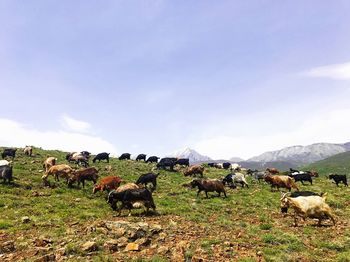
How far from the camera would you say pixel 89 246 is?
13703mm

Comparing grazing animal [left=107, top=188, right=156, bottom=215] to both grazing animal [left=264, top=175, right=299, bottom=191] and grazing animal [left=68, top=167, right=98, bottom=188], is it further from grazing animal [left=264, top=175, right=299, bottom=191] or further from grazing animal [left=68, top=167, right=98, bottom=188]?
grazing animal [left=264, top=175, right=299, bottom=191]

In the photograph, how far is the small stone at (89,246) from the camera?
44.7 ft

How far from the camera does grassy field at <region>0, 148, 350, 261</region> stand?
1370 centimetres

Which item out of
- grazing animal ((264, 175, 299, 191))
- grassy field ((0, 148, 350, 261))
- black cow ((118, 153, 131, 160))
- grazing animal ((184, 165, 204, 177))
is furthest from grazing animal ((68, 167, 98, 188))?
black cow ((118, 153, 131, 160))

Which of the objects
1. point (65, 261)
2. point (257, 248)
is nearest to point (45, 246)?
point (65, 261)

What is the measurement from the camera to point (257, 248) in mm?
14703

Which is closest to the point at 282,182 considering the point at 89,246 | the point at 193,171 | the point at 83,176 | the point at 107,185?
the point at 193,171

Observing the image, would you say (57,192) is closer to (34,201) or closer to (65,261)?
(34,201)

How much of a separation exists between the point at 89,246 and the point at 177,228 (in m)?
4.93

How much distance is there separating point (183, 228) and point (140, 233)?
2.72 metres

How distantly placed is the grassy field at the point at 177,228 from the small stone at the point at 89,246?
0.16 meters

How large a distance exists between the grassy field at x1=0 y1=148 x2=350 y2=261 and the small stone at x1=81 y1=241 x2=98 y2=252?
0.16 meters

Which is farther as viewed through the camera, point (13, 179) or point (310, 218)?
point (13, 179)

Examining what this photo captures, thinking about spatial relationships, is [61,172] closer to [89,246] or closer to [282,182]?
[89,246]
